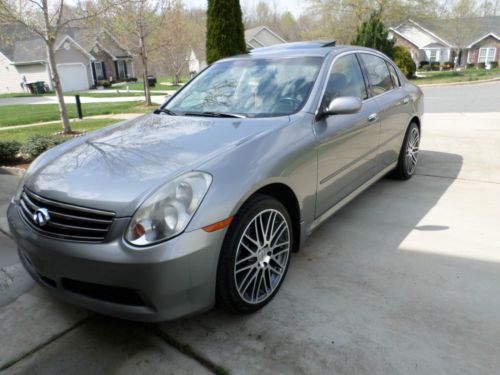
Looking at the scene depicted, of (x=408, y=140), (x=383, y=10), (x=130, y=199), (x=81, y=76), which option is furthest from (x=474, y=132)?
(x=81, y=76)

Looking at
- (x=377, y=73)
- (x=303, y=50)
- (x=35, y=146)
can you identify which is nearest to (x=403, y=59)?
(x=377, y=73)

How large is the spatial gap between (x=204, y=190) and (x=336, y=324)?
3.79ft

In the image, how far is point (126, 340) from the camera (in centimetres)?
242

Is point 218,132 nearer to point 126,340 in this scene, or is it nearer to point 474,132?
point 126,340

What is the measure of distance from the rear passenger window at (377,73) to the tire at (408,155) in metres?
0.74

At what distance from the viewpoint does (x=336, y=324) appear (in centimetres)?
248

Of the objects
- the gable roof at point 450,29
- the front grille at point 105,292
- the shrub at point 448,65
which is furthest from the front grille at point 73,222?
the shrub at point 448,65

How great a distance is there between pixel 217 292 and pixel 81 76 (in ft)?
120

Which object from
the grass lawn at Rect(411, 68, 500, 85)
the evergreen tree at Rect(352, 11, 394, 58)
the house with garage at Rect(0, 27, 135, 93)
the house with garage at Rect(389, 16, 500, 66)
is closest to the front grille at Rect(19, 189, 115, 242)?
the evergreen tree at Rect(352, 11, 394, 58)

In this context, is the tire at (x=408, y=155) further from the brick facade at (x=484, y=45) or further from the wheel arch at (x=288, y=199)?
the brick facade at (x=484, y=45)

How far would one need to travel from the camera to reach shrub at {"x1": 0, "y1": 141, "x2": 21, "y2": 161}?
6.29 m

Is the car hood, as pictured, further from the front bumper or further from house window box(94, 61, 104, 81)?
house window box(94, 61, 104, 81)

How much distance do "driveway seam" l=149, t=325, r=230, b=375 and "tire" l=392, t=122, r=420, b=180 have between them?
11.6 feet

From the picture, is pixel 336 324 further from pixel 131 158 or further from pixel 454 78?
pixel 454 78
